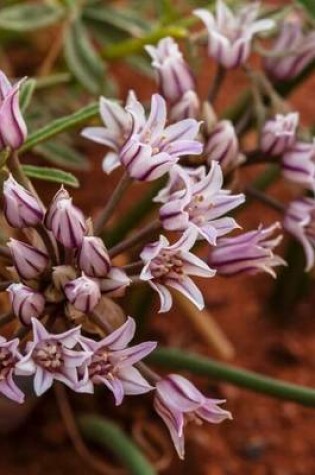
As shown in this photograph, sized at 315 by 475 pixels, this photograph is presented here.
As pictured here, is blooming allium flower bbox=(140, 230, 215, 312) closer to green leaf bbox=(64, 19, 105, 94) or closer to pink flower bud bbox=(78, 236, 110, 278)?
pink flower bud bbox=(78, 236, 110, 278)

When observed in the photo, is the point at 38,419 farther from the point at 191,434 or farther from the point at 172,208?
the point at 172,208

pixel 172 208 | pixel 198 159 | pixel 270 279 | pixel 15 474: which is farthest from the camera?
pixel 270 279

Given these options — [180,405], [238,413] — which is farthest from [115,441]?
[180,405]

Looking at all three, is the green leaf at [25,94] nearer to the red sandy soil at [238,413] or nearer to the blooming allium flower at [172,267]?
the blooming allium flower at [172,267]

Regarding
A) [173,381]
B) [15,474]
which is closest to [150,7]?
[15,474]

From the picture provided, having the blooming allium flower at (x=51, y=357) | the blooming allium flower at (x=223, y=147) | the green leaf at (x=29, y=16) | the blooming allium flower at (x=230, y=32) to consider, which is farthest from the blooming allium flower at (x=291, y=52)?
the blooming allium flower at (x=51, y=357)

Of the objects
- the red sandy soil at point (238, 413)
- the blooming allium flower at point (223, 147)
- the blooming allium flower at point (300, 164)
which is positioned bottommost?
the red sandy soil at point (238, 413)
